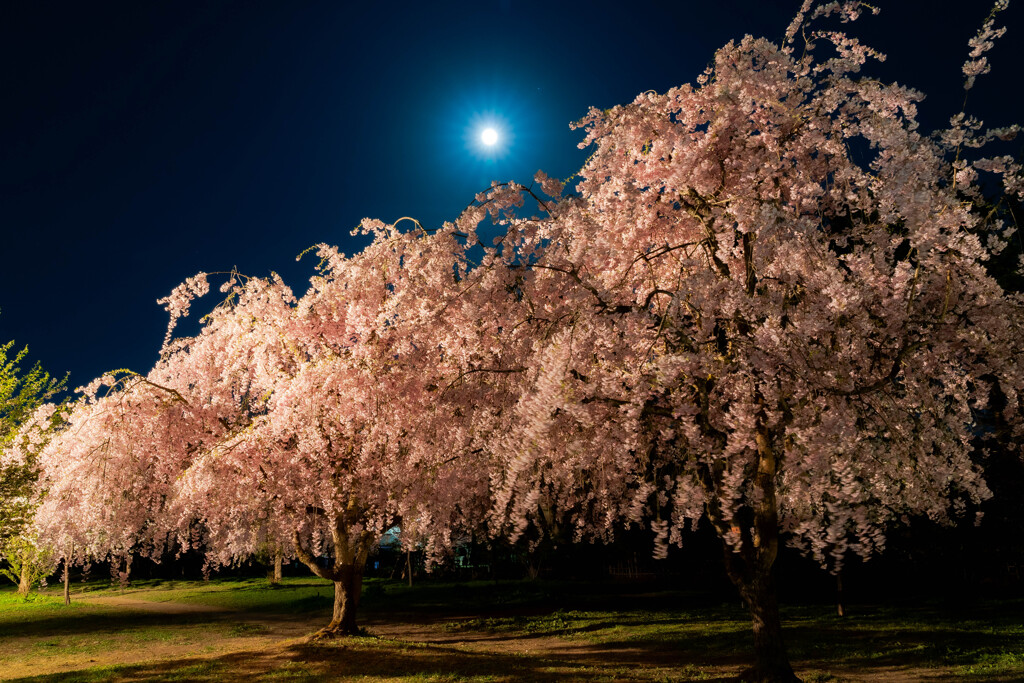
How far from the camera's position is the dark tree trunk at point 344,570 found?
15477mm

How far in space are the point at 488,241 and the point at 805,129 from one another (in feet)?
16.5

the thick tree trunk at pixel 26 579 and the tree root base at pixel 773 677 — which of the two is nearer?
the tree root base at pixel 773 677

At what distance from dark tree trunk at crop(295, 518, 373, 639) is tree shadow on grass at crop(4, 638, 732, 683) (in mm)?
1135

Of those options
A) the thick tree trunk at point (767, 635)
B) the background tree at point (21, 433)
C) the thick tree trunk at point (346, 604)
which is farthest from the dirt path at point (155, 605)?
the thick tree trunk at point (767, 635)

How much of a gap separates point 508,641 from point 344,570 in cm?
474

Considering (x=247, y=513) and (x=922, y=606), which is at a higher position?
(x=247, y=513)

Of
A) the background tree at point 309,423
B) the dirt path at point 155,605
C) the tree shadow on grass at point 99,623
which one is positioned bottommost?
the dirt path at point 155,605

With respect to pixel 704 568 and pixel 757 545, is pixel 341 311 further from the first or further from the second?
pixel 704 568

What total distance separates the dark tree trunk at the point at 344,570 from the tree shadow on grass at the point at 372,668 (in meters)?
1.13

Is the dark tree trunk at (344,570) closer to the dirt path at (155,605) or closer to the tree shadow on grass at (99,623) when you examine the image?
the tree shadow on grass at (99,623)

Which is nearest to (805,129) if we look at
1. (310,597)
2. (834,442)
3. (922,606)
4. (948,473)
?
(834,442)

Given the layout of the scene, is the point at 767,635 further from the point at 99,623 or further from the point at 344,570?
the point at 99,623

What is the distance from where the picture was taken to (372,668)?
41.0ft

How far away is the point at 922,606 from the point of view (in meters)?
19.4
